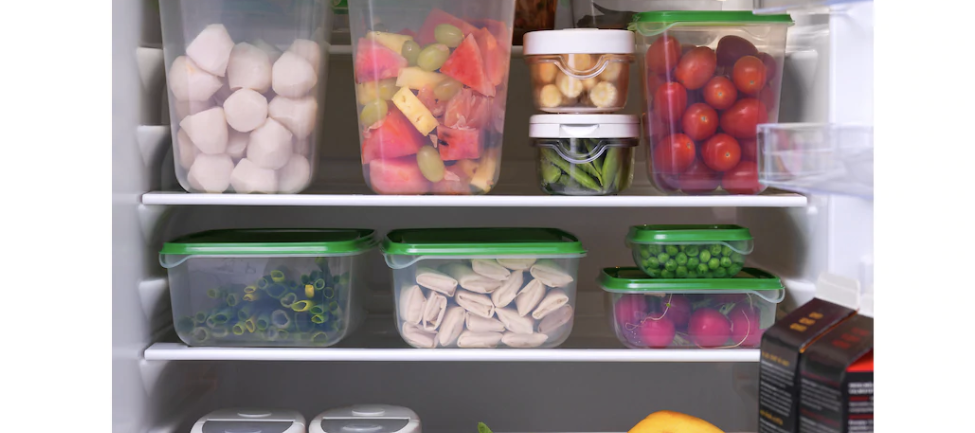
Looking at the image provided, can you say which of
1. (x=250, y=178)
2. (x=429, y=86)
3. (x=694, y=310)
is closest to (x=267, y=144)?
(x=250, y=178)

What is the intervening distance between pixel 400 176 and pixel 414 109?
0.37ft

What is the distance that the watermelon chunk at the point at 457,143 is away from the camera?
4.24 ft

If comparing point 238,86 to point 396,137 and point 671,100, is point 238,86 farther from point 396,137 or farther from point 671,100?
point 671,100

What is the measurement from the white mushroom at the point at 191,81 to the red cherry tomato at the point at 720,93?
31.2 inches

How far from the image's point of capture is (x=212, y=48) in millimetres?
1272

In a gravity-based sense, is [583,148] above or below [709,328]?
above

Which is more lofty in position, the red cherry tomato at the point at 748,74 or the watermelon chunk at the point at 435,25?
the watermelon chunk at the point at 435,25

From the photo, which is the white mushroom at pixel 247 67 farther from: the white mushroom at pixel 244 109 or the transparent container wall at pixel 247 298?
the transparent container wall at pixel 247 298

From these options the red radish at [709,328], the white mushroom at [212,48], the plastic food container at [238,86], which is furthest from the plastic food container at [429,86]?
the red radish at [709,328]

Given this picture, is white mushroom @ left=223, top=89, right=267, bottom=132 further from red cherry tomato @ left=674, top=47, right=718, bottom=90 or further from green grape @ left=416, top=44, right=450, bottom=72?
red cherry tomato @ left=674, top=47, right=718, bottom=90

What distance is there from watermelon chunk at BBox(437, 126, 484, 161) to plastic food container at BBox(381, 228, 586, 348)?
150 millimetres

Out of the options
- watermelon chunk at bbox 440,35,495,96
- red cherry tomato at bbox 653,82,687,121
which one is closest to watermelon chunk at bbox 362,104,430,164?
watermelon chunk at bbox 440,35,495,96
